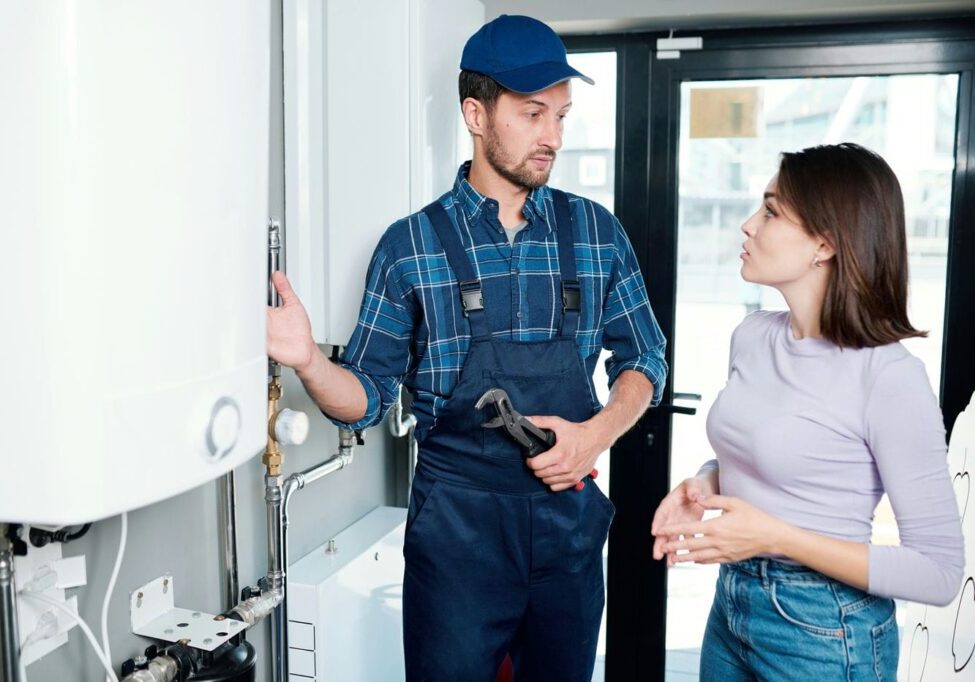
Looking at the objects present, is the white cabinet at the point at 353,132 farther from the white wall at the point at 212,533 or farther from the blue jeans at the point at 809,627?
the blue jeans at the point at 809,627

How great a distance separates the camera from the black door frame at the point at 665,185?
2170 millimetres

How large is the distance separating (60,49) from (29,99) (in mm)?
49

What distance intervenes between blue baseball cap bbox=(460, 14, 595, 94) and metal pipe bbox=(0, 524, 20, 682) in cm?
100

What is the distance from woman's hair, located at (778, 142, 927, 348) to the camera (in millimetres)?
1141

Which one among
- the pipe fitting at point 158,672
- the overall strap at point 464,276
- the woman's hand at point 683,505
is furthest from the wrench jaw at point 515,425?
the pipe fitting at point 158,672

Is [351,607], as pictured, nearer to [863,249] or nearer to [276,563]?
[276,563]

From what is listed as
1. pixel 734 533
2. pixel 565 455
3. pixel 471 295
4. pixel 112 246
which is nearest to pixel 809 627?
pixel 734 533

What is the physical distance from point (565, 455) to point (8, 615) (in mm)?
808

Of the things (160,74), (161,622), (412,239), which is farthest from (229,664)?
(160,74)

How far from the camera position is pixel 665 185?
233 centimetres

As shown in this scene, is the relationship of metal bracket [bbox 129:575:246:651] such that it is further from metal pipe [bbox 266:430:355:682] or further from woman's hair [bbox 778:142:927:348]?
woman's hair [bbox 778:142:927:348]

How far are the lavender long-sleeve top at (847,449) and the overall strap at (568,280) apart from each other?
32 cm

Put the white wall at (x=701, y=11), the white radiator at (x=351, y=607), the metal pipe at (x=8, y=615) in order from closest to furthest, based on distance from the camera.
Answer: the metal pipe at (x=8, y=615), the white radiator at (x=351, y=607), the white wall at (x=701, y=11)

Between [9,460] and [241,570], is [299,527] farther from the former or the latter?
[9,460]
